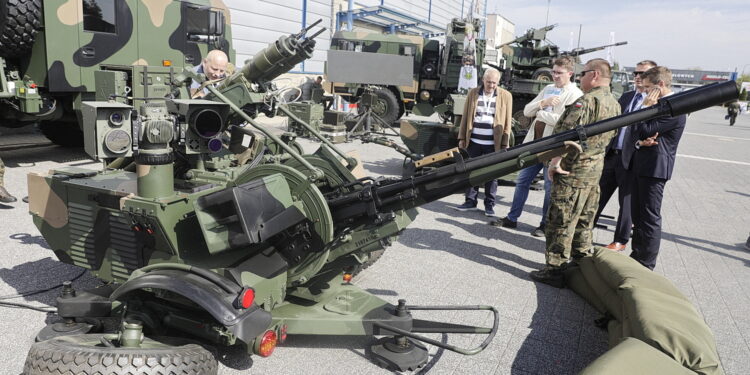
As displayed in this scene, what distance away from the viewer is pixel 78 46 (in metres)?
7.98

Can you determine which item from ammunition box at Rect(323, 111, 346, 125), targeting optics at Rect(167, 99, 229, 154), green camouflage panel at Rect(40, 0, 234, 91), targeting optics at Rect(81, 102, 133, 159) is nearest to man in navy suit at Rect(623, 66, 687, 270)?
targeting optics at Rect(167, 99, 229, 154)

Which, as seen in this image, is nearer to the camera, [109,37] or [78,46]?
[78,46]

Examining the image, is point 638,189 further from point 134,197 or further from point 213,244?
point 134,197

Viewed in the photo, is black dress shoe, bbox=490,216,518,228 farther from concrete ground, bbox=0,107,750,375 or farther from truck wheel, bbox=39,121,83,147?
truck wheel, bbox=39,121,83,147

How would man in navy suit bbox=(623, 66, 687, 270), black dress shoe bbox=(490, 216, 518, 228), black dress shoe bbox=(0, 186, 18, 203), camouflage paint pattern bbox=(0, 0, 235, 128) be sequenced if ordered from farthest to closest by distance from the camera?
camouflage paint pattern bbox=(0, 0, 235, 128) < black dress shoe bbox=(490, 216, 518, 228) < black dress shoe bbox=(0, 186, 18, 203) < man in navy suit bbox=(623, 66, 687, 270)

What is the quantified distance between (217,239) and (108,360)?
2.48ft

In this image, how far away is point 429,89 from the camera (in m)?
→ 17.8

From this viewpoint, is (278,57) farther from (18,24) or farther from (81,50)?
(81,50)

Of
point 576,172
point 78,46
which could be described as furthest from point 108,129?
point 78,46

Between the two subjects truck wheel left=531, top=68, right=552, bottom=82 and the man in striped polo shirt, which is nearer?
the man in striped polo shirt

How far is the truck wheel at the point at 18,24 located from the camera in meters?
7.09

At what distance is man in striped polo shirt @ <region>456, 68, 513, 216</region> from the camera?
638 centimetres

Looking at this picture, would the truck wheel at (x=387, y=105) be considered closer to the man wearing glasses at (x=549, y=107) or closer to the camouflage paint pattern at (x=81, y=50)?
the camouflage paint pattern at (x=81, y=50)

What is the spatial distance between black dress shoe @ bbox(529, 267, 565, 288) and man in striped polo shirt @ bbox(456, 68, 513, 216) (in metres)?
1.72
